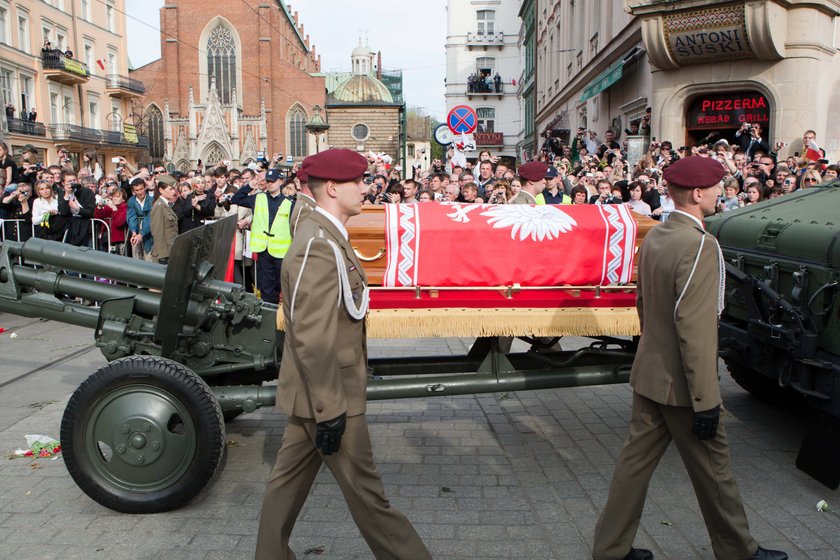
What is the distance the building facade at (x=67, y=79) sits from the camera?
4194 centimetres

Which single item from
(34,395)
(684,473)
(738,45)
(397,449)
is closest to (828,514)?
(684,473)

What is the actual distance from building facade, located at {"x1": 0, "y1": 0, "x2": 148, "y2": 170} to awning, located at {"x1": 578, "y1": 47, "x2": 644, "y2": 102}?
28829 millimetres

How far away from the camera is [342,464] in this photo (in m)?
3.13

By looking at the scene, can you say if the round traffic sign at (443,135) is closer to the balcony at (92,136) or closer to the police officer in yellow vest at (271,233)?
the police officer in yellow vest at (271,233)

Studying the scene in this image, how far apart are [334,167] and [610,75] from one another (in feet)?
60.4

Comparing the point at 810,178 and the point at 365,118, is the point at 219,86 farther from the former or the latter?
the point at 810,178

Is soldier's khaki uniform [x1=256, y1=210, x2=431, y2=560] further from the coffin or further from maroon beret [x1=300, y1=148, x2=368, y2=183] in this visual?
the coffin

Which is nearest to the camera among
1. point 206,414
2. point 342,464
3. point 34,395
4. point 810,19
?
point 342,464

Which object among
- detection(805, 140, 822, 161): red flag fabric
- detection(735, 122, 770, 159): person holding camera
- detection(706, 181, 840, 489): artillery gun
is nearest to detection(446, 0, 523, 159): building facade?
detection(735, 122, 770, 159): person holding camera

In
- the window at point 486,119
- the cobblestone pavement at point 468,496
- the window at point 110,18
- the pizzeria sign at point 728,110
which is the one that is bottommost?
the cobblestone pavement at point 468,496

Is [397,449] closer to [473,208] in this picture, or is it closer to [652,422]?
[473,208]

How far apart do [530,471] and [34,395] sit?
437 cm

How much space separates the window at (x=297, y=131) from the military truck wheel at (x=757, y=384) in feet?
202

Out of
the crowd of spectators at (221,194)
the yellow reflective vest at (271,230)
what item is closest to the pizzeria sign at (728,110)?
the crowd of spectators at (221,194)
